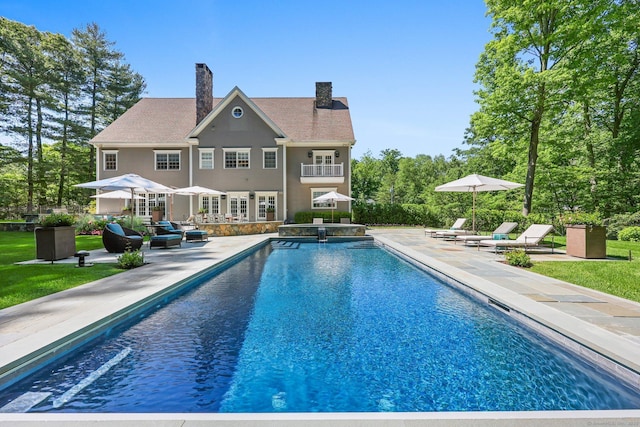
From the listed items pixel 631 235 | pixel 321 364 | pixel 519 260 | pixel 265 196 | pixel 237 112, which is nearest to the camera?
pixel 321 364

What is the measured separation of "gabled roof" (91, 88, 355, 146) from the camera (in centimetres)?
2439

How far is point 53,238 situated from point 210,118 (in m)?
16.5

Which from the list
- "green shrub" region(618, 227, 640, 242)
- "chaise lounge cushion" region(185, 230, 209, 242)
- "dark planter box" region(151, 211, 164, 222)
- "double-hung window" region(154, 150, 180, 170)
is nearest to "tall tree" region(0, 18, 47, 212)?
"double-hung window" region(154, 150, 180, 170)

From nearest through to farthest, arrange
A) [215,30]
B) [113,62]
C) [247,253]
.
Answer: [247,253] < [215,30] < [113,62]

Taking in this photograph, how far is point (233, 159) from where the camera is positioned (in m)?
24.2

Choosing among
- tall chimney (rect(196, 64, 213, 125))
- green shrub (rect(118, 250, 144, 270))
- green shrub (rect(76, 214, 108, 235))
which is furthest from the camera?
tall chimney (rect(196, 64, 213, 125))

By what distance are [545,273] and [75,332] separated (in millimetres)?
8894

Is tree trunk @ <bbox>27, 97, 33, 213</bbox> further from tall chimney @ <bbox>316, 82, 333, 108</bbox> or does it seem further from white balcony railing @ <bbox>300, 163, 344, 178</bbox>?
tall chimney @ <bbox>316, 82, 333, 108</bbox>

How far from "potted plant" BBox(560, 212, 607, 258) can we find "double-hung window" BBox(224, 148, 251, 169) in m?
19.6

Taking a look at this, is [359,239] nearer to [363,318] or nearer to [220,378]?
[363,318]

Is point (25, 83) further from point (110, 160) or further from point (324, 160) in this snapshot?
point (324, 160)

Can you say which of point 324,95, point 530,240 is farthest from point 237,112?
point 530,240

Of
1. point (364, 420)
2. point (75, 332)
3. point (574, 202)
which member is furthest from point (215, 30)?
point (574, 202)

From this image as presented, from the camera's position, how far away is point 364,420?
8.05 ft
